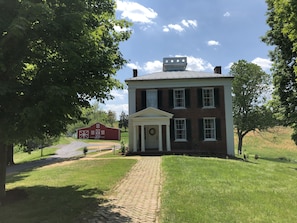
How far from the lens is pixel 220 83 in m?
29.5

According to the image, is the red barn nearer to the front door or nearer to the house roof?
the house roof

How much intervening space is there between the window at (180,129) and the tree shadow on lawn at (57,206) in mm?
19017

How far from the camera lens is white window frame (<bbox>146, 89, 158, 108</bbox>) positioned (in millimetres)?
29891

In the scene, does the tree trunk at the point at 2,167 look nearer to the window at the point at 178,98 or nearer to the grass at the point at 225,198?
the grass at the point at 225,198

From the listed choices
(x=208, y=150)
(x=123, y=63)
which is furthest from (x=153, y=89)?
(x=123, y=63)

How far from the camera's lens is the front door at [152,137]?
99.0 feet

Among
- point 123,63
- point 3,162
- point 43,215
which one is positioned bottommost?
point 43,215

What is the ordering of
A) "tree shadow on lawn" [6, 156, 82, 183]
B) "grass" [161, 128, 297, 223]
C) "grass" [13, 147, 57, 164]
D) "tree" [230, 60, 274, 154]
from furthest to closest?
"tree" [230, 60, 274, 154], "grass" [13, 147, 57, 164], "tree shadow on lawn" [6, 156, 82, 183], "grass" [161, 128, 297, 223]

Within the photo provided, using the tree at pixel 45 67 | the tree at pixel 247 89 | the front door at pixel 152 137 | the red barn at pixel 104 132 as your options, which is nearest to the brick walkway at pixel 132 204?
the tree at pixel 45 67

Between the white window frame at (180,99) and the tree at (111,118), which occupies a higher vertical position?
the tree at (111,118)

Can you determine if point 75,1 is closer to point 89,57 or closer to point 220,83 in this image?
point 89,57

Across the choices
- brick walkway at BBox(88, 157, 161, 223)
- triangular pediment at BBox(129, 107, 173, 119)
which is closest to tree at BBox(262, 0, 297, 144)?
triangular pediment at BBox(129, 107, 173, 119)

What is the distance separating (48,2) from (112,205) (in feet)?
19.1

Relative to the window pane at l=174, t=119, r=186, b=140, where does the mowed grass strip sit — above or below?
below
